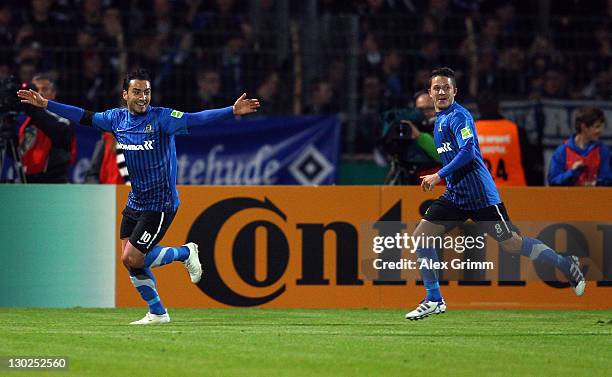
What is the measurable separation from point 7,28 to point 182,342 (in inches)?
317

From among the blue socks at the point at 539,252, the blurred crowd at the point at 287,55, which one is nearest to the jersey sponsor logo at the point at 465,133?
the blue socks at the point at 539,252

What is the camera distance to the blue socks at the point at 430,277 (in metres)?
11.4

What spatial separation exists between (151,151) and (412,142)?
3526 mm

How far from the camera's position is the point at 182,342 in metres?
9.67

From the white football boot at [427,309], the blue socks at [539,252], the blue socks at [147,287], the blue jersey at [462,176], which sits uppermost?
the blue jersey at [462,176]

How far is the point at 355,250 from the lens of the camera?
42.4 feet

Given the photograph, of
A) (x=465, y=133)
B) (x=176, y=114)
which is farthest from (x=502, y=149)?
(x=176, y=114)

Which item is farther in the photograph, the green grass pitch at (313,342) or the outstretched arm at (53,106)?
the outstretched arm at (53,106)

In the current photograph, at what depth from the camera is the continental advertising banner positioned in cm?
1287

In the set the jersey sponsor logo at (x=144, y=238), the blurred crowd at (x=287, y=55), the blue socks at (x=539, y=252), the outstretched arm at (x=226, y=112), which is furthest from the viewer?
the blurred crowd at (x=287, y=55)

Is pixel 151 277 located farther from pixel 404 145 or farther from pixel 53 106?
pixel 404 145

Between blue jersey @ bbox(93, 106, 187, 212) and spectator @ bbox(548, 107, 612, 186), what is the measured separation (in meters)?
4.57

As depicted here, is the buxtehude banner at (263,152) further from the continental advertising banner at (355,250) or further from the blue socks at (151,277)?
the blue socks at (151,277)

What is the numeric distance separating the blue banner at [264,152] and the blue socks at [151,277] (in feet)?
17.0
